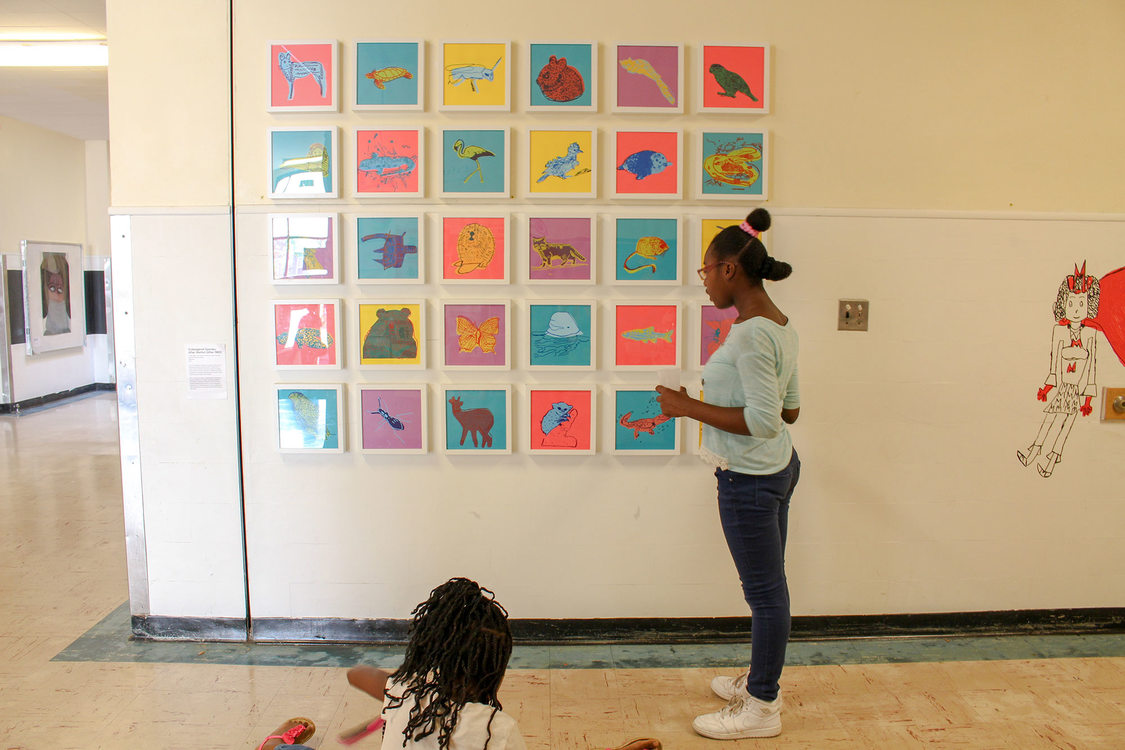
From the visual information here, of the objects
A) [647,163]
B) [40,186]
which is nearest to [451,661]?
[647,163]

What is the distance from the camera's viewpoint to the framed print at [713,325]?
2.89 meters

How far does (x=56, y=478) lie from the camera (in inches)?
219

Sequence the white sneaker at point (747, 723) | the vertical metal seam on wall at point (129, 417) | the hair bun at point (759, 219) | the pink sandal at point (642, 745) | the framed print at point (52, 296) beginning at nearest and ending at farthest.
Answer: the pink sandal at point (642, 745), the hair bun at point (759, 219), the white sneaker at point (747, 723), the vertical metal seam on wall at point (129, 417), the framed print at point (52, 296)

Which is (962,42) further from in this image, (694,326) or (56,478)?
(56,478)

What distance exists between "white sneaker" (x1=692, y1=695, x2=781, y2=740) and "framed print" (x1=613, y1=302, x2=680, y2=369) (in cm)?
126

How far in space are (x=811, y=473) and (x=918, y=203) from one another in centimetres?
118

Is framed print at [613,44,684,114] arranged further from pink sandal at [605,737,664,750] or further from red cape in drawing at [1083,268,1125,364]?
pink sandal at [605,737,664,750]

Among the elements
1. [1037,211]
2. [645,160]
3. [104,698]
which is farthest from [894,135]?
[104,698]

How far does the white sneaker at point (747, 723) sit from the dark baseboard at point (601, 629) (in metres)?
0.64

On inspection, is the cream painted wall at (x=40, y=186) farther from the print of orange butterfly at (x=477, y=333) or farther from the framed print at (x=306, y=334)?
the print of orange butterfly at (x=477, y=333)

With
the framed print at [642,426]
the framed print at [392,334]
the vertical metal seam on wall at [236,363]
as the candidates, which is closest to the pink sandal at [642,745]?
→ the framed print at [642,426]

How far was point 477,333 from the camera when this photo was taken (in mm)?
2883

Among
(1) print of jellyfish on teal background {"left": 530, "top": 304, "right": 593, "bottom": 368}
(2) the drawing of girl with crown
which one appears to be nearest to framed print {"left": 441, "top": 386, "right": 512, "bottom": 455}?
(1) print of jellyfish on teal background {"left": 530, "top": 304, "right": 593, "bottom": 368}

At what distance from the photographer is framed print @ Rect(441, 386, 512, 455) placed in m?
2.91
